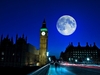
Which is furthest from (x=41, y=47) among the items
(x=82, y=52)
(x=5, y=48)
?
(x=82, y=52)

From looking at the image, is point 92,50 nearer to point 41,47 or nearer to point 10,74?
point 41,47

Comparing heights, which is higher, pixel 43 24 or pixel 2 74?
pixel 43 24

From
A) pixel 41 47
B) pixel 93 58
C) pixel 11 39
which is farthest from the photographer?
pixel 93 58

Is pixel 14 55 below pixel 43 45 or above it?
below

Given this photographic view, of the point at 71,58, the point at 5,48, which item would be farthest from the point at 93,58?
the point at 5,48

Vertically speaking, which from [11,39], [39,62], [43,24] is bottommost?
[39,62]

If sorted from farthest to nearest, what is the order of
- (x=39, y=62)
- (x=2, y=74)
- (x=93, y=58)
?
(x=93, y=58), (x=39, y=62), (x=2, y=74)

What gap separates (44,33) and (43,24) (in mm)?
18871

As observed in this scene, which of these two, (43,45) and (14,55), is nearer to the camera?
(14,55)

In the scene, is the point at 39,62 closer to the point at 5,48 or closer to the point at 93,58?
the point at 5,48

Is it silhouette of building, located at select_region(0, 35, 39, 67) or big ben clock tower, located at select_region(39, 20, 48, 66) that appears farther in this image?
big ben clock tower, located at select_region(39, 20, 48, 66)

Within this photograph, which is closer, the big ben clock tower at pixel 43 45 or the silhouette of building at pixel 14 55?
the silhouette of building at pixel 14 55

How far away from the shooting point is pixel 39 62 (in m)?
138

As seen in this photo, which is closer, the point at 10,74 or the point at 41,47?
the point at 10,74
